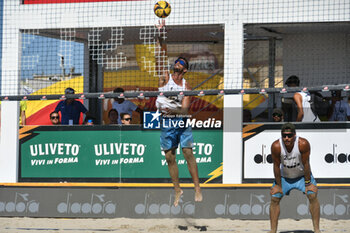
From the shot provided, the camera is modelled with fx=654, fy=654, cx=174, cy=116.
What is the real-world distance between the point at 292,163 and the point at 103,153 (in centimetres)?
353

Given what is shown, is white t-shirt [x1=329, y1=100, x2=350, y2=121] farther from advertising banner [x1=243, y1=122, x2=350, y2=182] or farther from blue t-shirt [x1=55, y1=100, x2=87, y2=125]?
blue t-shirt [x1=55, y1=100, x2=87, y2=125]

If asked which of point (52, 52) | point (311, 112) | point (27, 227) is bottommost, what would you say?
point (27, 227)

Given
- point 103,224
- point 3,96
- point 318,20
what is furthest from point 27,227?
point 318,20

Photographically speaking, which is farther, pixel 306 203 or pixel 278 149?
pixel 306 203

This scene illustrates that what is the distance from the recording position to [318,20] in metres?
10.3

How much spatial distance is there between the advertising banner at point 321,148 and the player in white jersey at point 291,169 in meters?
1.65

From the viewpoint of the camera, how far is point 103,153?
10.6m

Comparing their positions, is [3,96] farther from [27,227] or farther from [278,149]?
[278,149]

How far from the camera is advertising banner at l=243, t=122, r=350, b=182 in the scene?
387 inches

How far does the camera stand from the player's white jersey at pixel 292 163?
816cm

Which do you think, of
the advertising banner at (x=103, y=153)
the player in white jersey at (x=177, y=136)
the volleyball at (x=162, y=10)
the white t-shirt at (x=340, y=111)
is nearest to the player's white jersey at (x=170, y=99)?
the player in white jersey at (x=177, y=136)

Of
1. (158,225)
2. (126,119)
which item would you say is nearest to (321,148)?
(158,225)

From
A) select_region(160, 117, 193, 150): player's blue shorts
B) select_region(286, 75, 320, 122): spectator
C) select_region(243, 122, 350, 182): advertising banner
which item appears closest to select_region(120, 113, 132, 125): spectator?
select_region(160, 117, 193, 150): player's blue shorts

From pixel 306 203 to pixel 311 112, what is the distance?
140 centimetres
